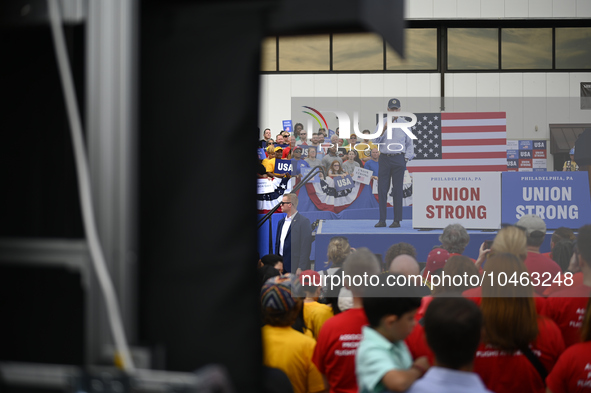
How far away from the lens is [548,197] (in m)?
6.79

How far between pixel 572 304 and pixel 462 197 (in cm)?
361

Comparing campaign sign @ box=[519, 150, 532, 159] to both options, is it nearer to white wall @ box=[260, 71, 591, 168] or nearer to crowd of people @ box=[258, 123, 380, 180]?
white wall @ box=[260, 71, 591, 168]

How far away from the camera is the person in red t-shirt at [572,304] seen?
10.6 ft

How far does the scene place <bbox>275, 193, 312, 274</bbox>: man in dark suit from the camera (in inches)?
312

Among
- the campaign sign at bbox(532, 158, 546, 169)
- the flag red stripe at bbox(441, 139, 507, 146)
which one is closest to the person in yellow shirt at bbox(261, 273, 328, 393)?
the flag red stripe at bbox(441, 139, 507, 146)

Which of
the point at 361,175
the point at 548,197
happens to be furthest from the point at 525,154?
the point at 548,197

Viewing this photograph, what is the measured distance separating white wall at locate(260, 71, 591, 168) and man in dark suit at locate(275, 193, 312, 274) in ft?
31.0

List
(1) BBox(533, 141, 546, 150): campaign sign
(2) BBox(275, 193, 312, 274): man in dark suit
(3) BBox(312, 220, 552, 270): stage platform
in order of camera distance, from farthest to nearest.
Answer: (1) BBox(533, 141, 546, 150): campaign sign → (2) BBox(275, 193, 312, 274): man in dark suit → (3) BBox(312, 220, 552, 270): stage platform

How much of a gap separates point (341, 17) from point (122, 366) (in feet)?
2.84

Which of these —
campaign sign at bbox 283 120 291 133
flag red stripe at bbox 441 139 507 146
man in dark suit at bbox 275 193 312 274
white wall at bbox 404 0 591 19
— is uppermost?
white wall at bbox 404 0 591 19

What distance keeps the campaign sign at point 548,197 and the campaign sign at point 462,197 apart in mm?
147

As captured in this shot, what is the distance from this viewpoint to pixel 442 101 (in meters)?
17.5

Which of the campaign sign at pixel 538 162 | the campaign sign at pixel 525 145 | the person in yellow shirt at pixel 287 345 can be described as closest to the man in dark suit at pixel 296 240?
the person in yellow shirt at pixel 287 345

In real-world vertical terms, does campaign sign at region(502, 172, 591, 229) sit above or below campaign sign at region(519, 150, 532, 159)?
below
